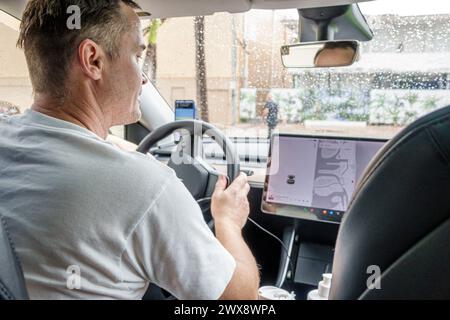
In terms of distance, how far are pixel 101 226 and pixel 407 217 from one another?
625 mm

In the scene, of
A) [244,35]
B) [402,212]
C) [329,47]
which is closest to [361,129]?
[329,47]

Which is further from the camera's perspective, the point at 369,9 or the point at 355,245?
the point at 369,9

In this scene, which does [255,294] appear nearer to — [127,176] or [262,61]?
[127,176]

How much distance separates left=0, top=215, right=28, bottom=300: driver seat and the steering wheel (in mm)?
904

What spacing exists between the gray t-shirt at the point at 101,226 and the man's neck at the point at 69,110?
13 centimetres

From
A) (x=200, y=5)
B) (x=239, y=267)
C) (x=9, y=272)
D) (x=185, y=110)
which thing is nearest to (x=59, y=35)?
(x=9, y=272)

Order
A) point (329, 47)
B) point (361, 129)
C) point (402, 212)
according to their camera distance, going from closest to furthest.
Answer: point (402, 212) < point (329, 47) < point (361, 129)

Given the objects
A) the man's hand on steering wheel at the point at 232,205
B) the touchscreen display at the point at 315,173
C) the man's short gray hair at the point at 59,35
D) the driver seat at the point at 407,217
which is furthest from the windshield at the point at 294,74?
the driver seat at the point at 407,217

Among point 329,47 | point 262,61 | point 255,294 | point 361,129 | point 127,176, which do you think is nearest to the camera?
point 127,176

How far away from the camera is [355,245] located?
834 mm

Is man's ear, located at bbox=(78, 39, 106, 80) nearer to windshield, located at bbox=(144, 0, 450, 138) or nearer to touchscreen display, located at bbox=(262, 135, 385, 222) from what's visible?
touchscreen display, located at bbox=(262, 135, 385, 222)

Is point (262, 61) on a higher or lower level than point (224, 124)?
higher

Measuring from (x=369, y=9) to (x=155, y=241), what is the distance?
5.29 feet
